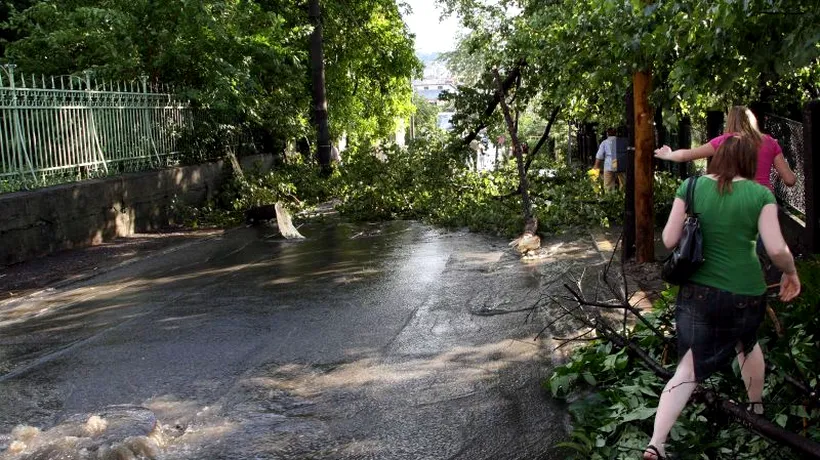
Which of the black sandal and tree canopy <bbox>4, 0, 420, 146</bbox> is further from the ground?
tree canopy <bbox>4, 0, 420, 146</bbox>

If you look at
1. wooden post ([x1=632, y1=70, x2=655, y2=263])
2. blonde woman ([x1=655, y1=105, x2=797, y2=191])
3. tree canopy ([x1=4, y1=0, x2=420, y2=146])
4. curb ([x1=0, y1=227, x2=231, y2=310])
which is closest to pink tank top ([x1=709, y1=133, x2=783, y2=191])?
blonde woman ([x1=655, y1=105, x2=797, y2=191])

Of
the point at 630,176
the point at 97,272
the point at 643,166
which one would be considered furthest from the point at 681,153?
the point at 97,272

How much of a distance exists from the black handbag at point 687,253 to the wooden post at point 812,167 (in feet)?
12.9

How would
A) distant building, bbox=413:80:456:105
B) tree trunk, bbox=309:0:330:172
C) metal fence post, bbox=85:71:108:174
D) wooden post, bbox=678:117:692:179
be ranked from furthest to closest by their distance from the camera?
tree trunk, bbox=309:0:330:172 < distant building, bbox=413:80:456:105 < wooden post, bbox=678:117:692:179 < metal fence post, bbox=85:71:108:174

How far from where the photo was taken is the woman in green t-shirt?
3.67 m

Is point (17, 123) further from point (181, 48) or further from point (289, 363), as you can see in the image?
point (289, 363)

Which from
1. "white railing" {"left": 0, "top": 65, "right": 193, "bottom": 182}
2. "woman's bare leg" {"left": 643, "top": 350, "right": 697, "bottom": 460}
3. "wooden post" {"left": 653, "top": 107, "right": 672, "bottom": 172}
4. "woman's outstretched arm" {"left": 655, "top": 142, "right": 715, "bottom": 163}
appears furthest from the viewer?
"wooden post" {"left": 653, "top": 107, "right": 672, "bottom": 172}

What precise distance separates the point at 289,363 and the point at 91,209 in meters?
7.71

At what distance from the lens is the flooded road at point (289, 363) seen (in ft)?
14.9

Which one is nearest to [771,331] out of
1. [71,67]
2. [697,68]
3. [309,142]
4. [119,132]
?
[697,68]

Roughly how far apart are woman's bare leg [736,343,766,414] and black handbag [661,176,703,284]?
1.57 feet

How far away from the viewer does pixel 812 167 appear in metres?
7.08

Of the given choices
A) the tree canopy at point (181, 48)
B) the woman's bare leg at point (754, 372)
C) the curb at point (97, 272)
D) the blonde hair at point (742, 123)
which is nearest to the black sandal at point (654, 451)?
the woman's bare leg at point (754, 372)

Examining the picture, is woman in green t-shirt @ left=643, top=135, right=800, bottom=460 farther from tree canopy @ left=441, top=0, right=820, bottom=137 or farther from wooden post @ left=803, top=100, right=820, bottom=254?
wooden post @ left=803, top=100, right=820, bottom=254
